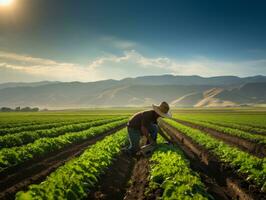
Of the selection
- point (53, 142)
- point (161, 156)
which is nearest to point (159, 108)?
point (161, 156)

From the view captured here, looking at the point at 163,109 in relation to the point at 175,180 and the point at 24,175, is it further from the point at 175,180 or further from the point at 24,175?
the point at 24,175

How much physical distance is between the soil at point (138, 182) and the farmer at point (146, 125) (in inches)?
40.7

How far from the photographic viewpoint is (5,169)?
1165 centimetres

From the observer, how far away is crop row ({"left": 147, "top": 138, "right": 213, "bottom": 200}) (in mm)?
6930

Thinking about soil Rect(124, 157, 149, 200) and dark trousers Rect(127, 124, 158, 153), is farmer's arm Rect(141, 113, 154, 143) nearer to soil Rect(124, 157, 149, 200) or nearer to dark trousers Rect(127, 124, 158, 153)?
dark trousers Rect(127, 124, 158, 153)

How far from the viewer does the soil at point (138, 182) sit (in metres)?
8.21

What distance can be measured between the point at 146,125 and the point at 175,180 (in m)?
4.86

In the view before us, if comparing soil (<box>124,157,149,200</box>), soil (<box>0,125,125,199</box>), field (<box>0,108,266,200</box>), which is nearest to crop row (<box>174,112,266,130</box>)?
→ field (<box>0,108,266,200</box>)

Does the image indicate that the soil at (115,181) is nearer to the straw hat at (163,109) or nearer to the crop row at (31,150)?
the straw hat at (163,109)

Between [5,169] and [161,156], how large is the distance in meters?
5.91

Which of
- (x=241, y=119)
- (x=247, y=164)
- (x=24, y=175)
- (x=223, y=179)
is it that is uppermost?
(x=247, y=164)

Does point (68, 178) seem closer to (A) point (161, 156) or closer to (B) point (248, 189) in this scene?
(A) point (161, 156)

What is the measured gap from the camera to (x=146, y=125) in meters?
Answer: 12.6

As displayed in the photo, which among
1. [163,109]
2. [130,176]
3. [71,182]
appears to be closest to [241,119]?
[163,109]
